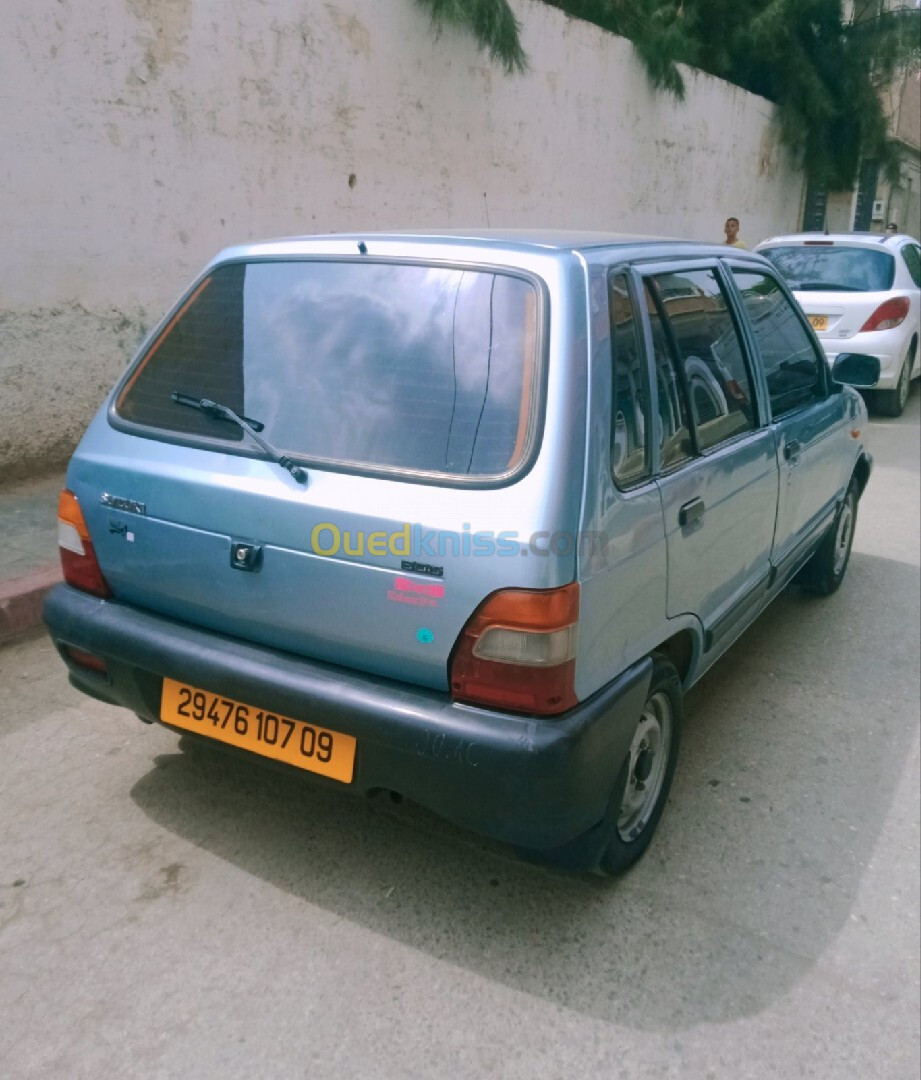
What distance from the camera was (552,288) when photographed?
2.36m

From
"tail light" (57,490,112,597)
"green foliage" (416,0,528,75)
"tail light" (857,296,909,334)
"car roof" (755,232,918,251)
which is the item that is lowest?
"tail light" (57,490,112,597)

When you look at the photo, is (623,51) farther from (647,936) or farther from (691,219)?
(647,936)

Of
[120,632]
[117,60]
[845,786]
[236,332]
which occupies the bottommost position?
[845,786]

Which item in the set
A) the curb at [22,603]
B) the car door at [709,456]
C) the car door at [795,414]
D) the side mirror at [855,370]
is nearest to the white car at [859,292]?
the side mirror at [855,370]

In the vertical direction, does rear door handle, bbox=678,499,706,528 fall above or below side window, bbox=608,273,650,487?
below

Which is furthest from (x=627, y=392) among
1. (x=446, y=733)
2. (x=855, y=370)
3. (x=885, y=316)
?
(x=885, y=316)

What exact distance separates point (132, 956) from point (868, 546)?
486 centimetres

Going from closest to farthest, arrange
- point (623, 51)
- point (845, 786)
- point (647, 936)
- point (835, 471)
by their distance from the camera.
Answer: point (647, 936), point (845, 786), point (835, 471), point (623, 51)

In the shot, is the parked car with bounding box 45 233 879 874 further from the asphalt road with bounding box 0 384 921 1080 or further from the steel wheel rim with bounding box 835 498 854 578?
the steel wheel rim with bounding box 835 498 854 578

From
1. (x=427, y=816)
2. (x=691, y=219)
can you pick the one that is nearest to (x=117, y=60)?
(x=427, y=816)

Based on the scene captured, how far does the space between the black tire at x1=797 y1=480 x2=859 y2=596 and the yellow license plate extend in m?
3.12

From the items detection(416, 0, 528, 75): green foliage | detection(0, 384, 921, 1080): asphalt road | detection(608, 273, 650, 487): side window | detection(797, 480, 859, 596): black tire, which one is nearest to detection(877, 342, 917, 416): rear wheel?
detection(416, 0, 528, 75): green foliage

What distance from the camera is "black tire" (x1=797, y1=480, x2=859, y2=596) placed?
15.8ft

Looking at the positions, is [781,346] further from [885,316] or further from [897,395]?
[897,395]
